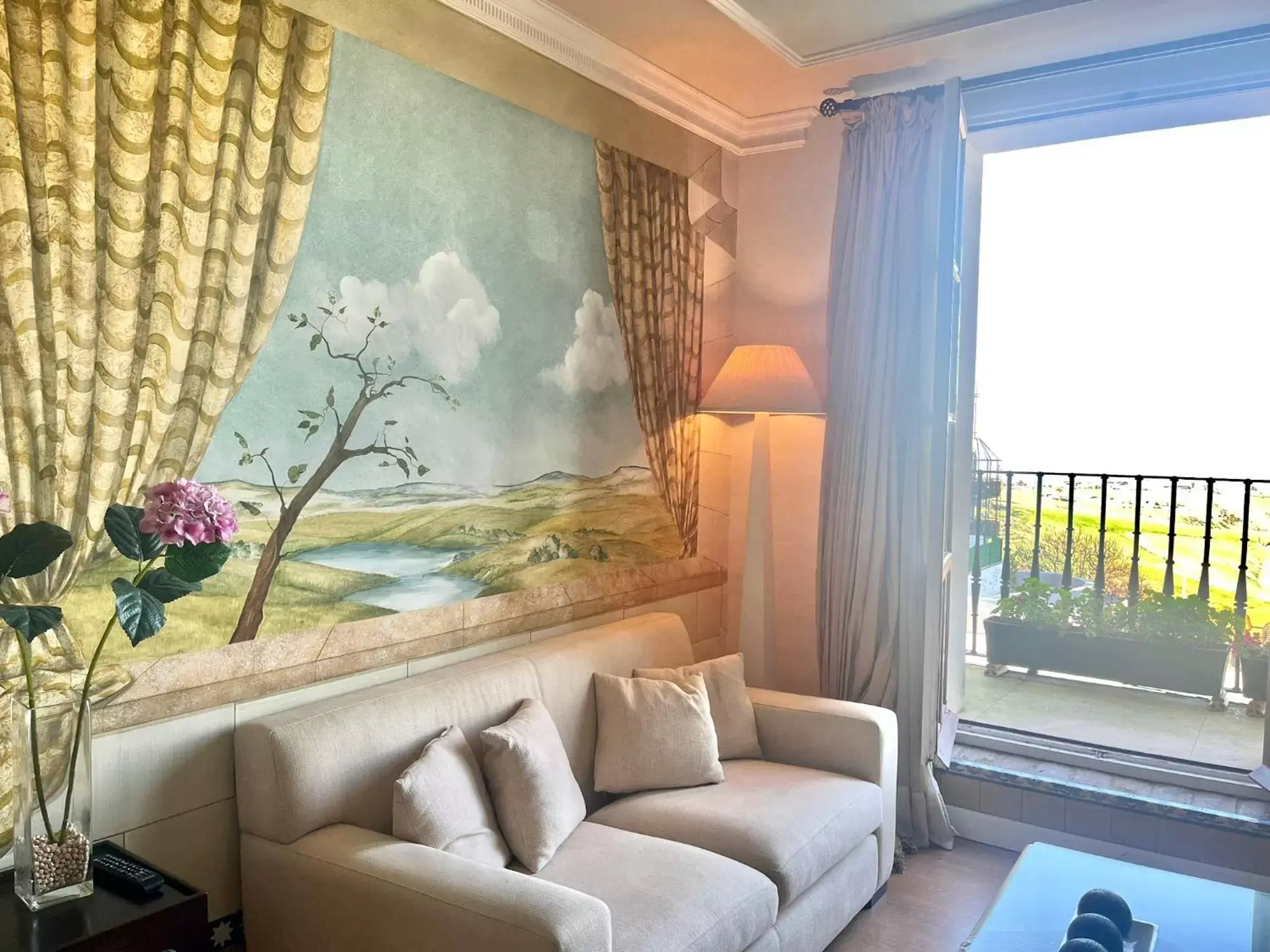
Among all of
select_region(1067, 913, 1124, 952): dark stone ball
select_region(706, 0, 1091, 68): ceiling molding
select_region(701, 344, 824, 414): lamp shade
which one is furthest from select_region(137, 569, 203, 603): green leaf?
select_region(706, 0, 1091, 68): ceiling molding

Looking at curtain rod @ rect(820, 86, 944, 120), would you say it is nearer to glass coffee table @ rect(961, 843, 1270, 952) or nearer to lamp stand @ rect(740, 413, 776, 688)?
lamp stand @ rect(740, 413, 776, 688)

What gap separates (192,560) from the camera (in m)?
1.86

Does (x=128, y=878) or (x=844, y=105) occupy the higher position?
(x=844, y=105)

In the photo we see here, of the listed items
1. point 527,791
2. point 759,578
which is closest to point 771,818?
point 527,791

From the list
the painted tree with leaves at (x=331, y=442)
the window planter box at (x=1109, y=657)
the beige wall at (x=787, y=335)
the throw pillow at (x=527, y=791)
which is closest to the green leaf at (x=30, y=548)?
the painted tree with leaves at (x=331, y=442)

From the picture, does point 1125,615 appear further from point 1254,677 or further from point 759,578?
point 759,578

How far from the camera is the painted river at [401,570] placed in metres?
2.61

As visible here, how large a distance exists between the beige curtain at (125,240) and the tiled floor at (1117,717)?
338 centimetres

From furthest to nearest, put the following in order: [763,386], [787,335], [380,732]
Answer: [787,335] < [763,386] < [380,732]

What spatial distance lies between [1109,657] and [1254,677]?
0.52 meters

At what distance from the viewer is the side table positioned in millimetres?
1726

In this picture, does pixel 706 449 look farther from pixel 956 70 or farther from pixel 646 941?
pixel 646 941

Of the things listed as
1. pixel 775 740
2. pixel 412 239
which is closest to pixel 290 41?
pixel 412 239

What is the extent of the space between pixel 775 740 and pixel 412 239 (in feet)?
6.60
